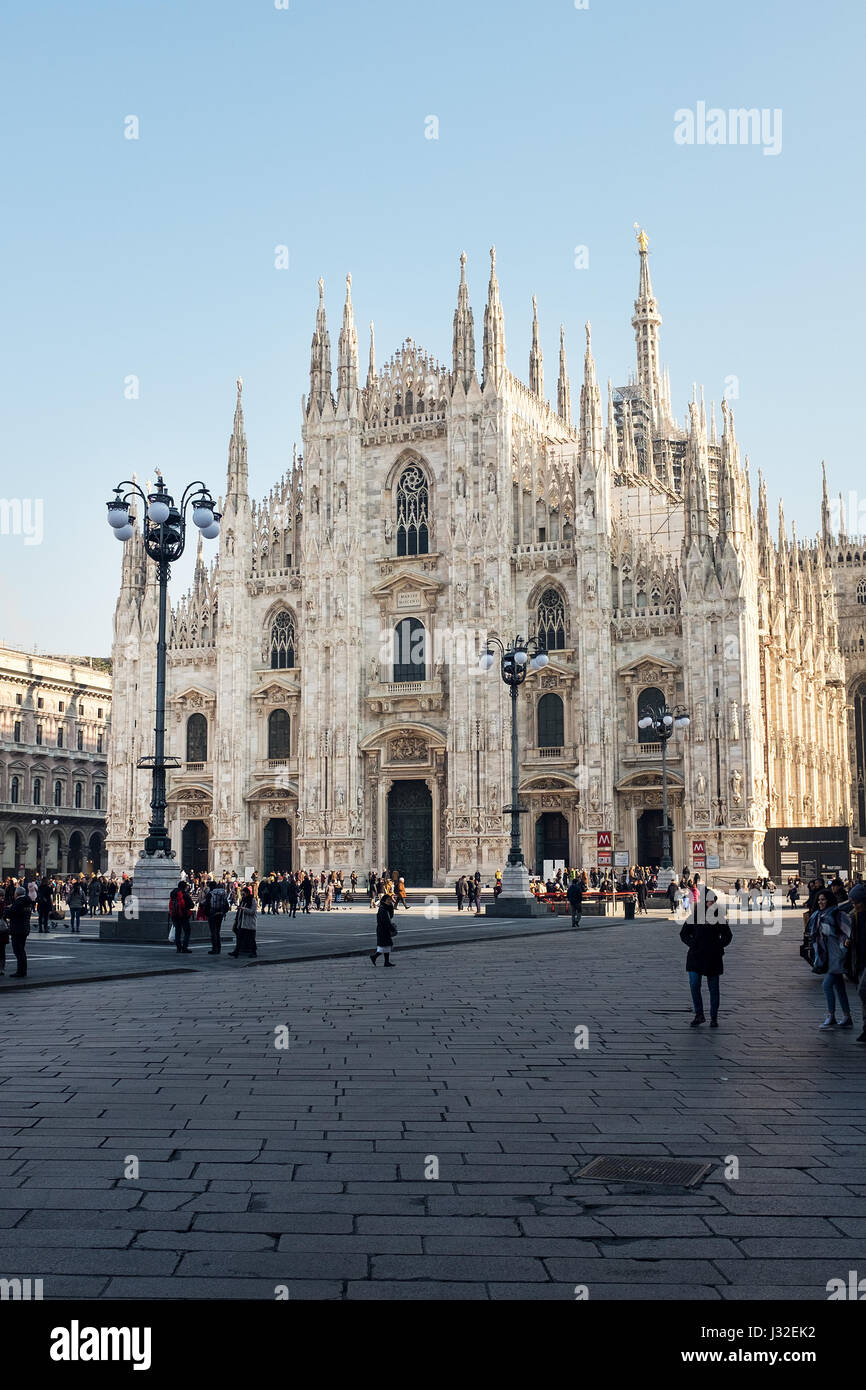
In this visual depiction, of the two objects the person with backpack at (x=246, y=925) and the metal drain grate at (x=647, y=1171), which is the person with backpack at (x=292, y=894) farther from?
the metal drain grate at (x=647, y=1171)

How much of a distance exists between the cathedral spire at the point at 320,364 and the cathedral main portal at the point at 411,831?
1686 cm

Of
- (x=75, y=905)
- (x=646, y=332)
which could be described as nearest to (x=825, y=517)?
(x=646, y=332)

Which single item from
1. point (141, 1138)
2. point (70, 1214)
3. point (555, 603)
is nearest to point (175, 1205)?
point (70, 1214)

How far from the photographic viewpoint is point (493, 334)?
50.8 m

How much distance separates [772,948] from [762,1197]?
18727 millimetres

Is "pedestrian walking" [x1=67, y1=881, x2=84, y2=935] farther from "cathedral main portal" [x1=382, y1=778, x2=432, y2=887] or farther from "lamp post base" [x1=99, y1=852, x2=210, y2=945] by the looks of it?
"cathedral main portal" [x1=382, y1=778, x2=432, y2=887]

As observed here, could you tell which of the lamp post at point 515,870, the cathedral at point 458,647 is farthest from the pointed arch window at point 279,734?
the lamp post at point 515,870

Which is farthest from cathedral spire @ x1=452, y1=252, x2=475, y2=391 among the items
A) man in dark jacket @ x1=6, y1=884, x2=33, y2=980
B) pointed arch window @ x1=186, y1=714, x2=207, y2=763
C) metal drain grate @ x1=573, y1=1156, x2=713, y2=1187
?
metal drain grate @ x1=573, y1=1156, x2=713, y2=1187

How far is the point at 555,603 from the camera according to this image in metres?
50.2

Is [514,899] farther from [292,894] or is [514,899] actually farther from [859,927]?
[859,927]

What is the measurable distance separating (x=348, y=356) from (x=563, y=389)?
14549mm

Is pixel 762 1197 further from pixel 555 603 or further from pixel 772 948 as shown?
pixel 555 603

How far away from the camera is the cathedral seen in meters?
47.3

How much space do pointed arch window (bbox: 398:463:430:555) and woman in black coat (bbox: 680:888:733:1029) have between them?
40940mm
